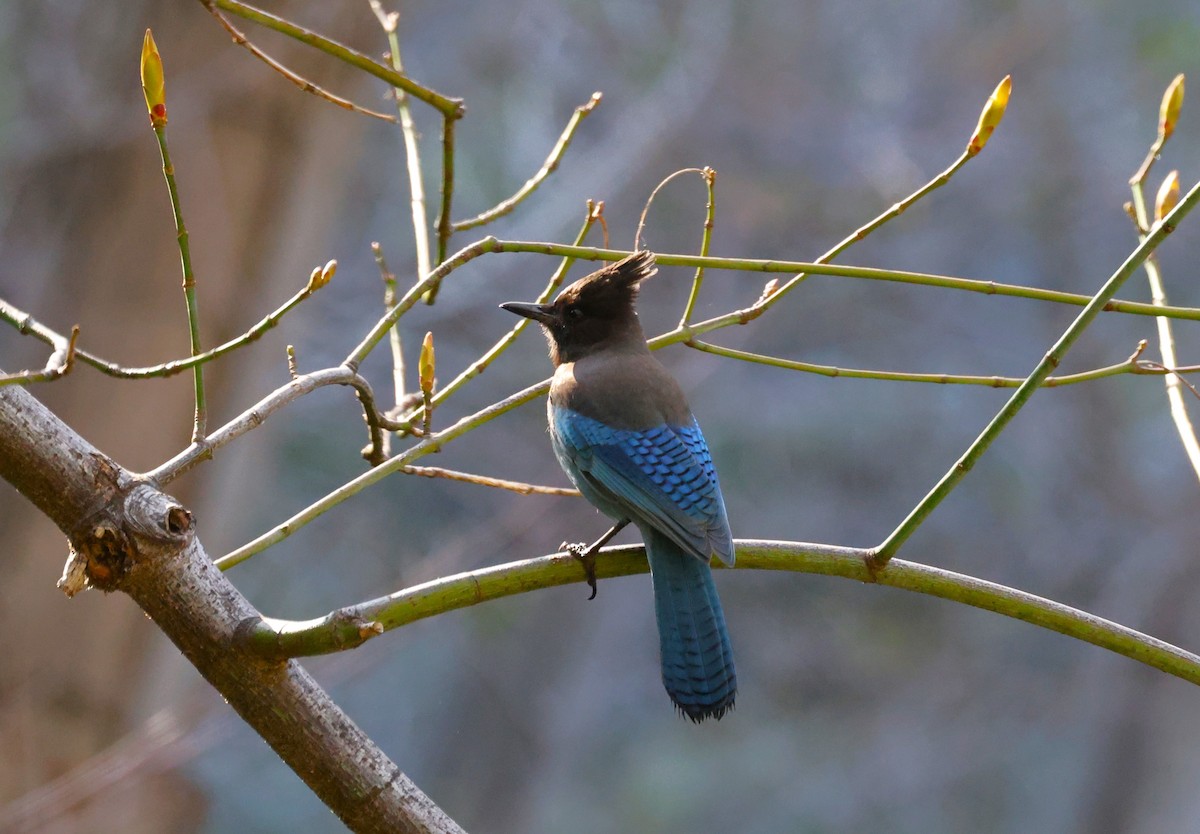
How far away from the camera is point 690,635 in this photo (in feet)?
8.03

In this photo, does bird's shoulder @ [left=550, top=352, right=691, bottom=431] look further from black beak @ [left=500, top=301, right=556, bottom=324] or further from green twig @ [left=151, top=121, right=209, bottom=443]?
green twig @ [left=151, top=121, right=209, bottom=443]

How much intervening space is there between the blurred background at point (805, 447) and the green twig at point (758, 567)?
5.02 m

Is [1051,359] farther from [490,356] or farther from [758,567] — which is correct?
[490,356]

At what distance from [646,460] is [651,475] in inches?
3.4

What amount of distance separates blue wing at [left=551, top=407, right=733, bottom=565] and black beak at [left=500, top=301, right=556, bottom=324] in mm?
214

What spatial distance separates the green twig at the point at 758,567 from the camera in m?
1.66

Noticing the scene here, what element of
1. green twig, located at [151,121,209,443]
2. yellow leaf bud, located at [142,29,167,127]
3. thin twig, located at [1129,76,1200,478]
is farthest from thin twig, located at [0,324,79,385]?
thin twig, located at [1129,76,1200,478]

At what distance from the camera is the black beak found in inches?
111

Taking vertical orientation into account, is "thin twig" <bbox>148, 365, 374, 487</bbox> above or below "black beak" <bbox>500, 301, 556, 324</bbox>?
above

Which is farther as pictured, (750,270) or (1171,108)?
(1171,108)

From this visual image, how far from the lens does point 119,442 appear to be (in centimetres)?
483

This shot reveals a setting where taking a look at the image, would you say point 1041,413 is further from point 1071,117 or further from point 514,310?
point 514,310

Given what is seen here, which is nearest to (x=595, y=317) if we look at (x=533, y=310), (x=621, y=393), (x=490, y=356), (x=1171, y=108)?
(x=621, y=393)

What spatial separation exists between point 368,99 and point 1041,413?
17.2 ft
